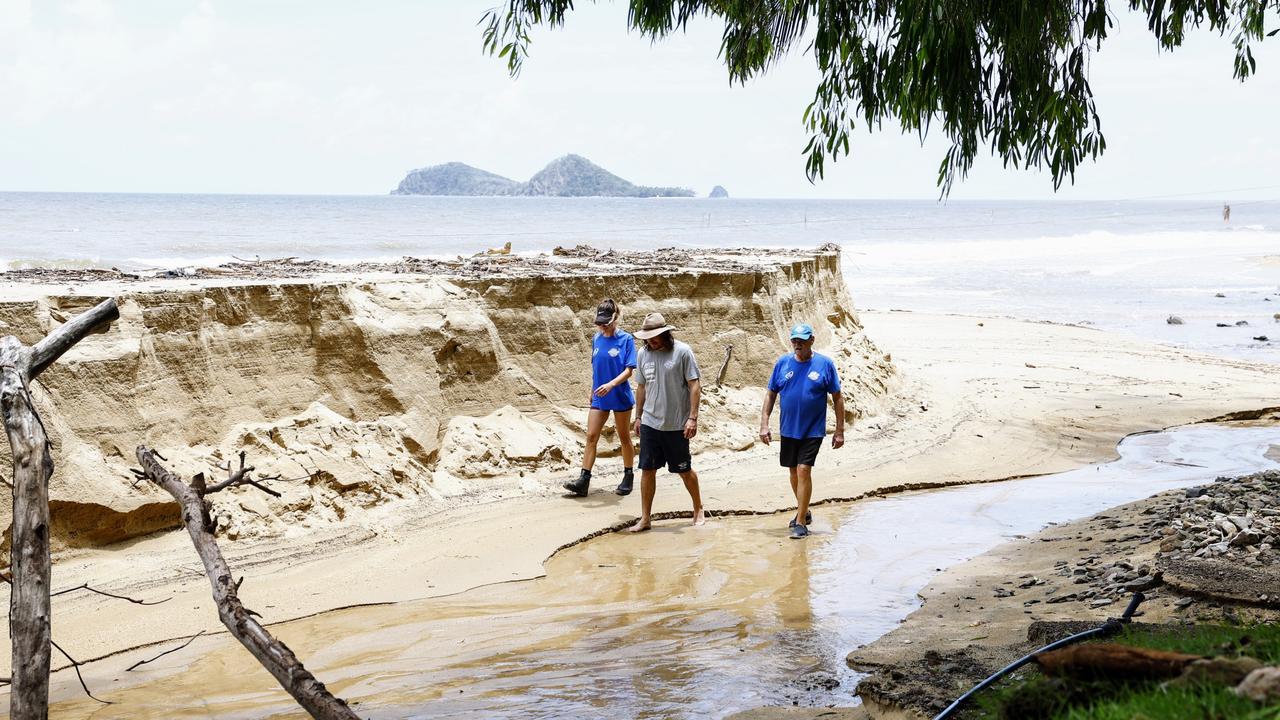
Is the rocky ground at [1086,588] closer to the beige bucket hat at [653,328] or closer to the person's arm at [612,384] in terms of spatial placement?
the beige bucket hat at [653,328]

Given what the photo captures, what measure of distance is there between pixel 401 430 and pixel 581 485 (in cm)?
168

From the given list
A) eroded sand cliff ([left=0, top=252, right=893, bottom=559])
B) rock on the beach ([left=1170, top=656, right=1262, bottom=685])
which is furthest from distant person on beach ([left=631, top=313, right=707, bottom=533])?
rock on the beach ([left=1170, top=656, right=1262, bottom=685])

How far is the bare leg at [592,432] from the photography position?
9445 millimetres

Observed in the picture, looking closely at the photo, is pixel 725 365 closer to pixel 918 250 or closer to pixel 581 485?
pixel 581 485

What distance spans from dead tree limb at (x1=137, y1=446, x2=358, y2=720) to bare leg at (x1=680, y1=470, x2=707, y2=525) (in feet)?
15.1

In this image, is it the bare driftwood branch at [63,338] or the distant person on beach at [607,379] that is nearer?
the bare driftwood branch at [63,338]

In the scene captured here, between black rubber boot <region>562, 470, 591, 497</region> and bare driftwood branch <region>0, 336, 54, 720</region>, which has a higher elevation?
bare driftwood branch <region>0, 336, 54, 720</region>

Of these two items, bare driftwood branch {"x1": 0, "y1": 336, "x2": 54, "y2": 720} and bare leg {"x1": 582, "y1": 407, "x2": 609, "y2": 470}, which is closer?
bare driftwood branch {"x1": 0, "y1": 336, "x2": 54, "y2": 720}

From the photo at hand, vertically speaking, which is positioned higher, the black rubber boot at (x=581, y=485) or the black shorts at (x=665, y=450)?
the black shorts at (x=665, y=450)

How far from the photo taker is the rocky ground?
5.21m

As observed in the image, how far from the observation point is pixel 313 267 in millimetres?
11484

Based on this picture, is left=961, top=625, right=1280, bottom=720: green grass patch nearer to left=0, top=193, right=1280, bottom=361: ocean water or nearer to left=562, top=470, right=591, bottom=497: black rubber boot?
left=562, top=470, right=591, bottom=497: black rubber boot

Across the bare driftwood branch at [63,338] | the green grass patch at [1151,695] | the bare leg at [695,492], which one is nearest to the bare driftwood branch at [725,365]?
the bare leg at [695,492]

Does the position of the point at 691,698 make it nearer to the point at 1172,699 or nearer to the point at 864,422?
the point at 1172,699
